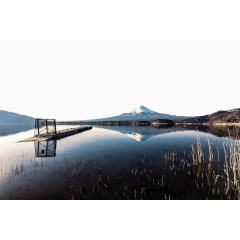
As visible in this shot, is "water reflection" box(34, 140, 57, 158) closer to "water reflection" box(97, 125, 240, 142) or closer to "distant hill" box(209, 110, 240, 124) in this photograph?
"water reflection" box(97, 125, 240, 142)

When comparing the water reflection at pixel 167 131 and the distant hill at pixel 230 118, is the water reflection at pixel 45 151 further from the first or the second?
the distant hill at pixel 230 118

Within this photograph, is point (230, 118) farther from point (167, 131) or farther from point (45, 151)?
point (45, 151)

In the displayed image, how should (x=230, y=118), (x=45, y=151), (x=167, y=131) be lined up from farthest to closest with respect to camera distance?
(x=230, y=118) < (x=167, y=131) < (x=45, y=151)

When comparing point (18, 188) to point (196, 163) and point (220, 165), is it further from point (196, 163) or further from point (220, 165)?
point (220, 165)

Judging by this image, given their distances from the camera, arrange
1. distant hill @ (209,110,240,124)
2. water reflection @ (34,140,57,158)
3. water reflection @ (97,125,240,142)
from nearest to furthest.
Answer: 1. water reflection @ (34,140,57,158)
2. water reflection @ (97,125,240,142)
3. distant hill @ (209,110,240,124)

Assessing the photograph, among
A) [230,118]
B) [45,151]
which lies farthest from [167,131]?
[230,118]

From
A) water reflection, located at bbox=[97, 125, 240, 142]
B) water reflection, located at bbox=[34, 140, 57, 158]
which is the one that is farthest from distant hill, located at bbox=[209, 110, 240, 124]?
water reflection, located at bbox=[34, 140, 57, 158]

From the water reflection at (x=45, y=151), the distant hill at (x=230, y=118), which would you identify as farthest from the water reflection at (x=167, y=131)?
the distant hill at (x=230, y=118)

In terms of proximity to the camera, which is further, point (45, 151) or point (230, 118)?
point (230, 118)

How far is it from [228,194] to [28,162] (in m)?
20.8

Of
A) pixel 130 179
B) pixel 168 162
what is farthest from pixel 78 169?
pixel 168 162

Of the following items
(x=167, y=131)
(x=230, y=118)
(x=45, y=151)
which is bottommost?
(x=45, y=151)

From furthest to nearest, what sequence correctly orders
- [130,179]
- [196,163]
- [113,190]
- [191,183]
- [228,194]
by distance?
[196,163]
[130,179]
[191,183]
[113,190]
[228,194]

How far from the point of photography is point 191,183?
34.0 feet
